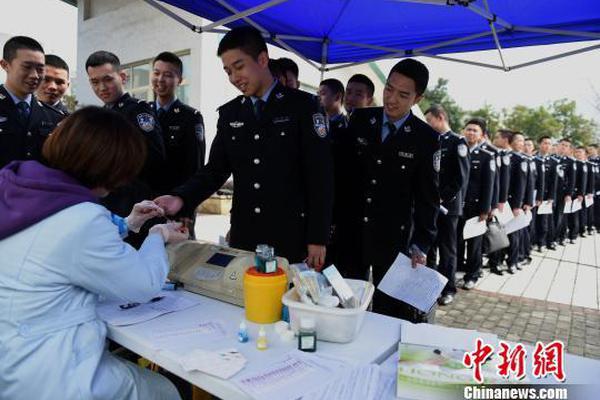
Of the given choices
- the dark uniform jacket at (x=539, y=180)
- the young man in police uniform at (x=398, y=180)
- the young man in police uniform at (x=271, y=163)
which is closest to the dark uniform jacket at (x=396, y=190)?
the young man in police uniform at (x=398, y=180)

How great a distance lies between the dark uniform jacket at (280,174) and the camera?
2039mm

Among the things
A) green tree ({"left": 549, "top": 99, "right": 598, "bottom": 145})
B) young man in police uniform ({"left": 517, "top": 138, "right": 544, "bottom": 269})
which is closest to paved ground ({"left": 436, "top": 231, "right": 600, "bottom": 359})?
young man in police uniform ({"left": 517, "top": 138, "right": 544, "bottom": 269})

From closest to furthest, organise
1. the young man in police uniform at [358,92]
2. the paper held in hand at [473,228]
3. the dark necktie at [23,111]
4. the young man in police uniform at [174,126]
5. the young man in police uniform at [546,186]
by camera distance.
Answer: the dark necktie at [23,111] → the young man in police uniform at [174,126] → the young man in police uniform at [358,92] → the paper held in hand at [473,228] → the young man in police uniform at [546,186]

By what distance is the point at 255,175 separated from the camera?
2125 mm

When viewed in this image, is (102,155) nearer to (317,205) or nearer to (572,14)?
(317,205)

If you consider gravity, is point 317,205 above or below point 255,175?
below

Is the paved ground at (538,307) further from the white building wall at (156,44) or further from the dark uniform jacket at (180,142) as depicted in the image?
the white building wall at (156,44)

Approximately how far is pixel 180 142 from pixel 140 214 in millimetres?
1716

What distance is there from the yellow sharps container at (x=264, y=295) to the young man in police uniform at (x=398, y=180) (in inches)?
41.2

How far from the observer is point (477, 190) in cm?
498

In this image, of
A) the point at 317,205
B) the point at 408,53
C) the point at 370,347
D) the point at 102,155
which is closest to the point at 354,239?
the point at 317,205

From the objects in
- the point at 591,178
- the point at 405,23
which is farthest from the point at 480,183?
the point at 591,178

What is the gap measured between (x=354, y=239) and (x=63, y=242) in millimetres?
1730

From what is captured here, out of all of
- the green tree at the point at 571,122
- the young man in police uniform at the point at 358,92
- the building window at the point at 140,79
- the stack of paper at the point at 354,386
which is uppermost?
the green tree at the point at 571,122
